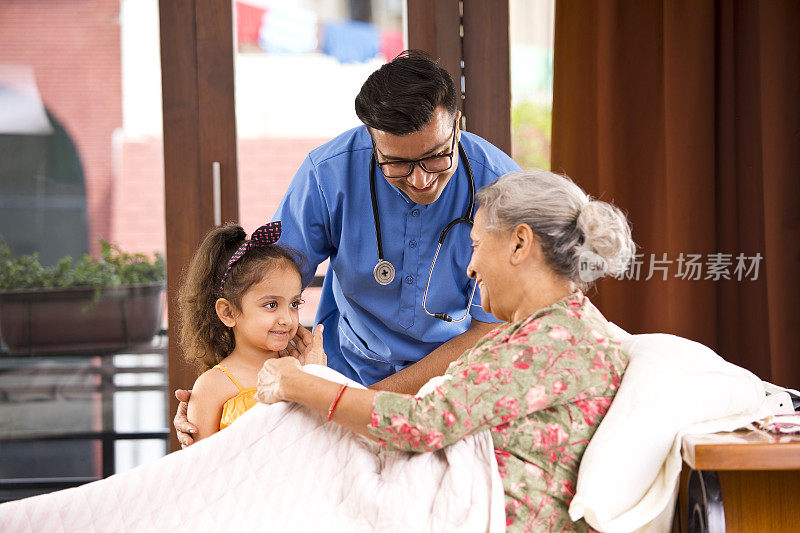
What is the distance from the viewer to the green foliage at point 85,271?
289 centimetres

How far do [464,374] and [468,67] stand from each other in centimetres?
178

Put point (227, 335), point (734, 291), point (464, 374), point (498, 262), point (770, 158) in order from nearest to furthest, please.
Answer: point (464, 374) → point (498, 262) → point (227, 335) → point (770, 158) → point (734, 291)

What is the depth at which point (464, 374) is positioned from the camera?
1.36m

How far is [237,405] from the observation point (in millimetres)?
1831

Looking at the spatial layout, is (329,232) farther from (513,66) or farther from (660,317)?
(660,317)

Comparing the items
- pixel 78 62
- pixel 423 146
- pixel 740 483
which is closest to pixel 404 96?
pixel 423 146

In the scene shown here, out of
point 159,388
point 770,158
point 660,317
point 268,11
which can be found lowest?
point 159,388

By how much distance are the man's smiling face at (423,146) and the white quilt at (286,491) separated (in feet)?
2.14

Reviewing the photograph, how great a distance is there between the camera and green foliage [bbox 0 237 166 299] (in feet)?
9.49

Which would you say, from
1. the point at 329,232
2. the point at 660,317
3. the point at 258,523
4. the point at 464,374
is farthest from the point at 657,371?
the point at 660,317

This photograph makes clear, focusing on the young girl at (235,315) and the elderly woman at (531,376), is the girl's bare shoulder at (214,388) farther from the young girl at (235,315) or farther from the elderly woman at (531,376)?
the elderly woman at (531,376)

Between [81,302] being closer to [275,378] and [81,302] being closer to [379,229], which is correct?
[379,229]

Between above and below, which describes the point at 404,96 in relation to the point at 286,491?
above

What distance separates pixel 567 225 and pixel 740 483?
564mm
